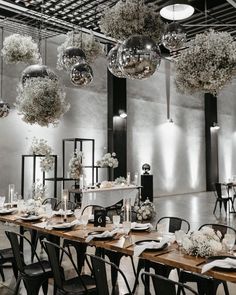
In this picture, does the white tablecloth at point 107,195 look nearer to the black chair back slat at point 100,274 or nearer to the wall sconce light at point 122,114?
the wall sconce light at point 122,114

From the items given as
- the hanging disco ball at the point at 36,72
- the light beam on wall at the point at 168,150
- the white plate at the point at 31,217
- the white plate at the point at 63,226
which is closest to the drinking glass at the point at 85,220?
the white plate at the point at 63,226

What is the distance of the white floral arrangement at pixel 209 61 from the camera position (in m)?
3.50

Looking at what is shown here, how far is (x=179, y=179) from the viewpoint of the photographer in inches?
617

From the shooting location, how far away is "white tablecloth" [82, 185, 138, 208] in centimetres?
881

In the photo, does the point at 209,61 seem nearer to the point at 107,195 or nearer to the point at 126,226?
the point at 126,226

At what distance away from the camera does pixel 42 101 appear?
16.6 ft

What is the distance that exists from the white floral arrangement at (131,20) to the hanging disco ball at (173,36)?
398mm

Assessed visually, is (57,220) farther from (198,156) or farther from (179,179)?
(198,156)

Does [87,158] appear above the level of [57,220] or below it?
above

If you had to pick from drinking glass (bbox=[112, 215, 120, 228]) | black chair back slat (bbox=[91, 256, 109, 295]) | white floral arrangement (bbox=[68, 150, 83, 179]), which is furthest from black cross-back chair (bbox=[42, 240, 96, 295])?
white floral arrangement (bbox=[68, 150, 83, 179])

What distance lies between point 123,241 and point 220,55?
2.10 meters

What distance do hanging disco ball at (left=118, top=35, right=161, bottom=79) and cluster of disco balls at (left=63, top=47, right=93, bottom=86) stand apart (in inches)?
47.6

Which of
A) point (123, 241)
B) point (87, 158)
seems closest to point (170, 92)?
point (87, 158)

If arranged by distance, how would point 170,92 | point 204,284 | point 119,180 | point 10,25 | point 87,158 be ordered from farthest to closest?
point 170,92, point 87,158, point 119,180, point 10,25, point 204,284
